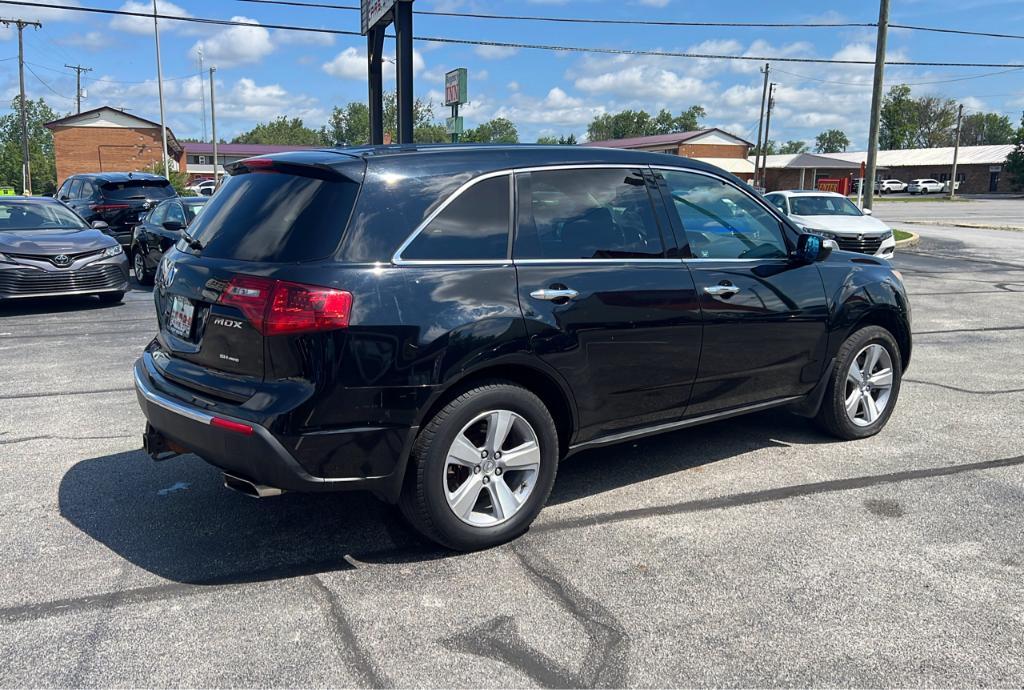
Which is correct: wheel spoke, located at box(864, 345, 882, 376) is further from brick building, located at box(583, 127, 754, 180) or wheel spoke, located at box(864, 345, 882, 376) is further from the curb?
brick building, located at box(583, 127, 754, 180)

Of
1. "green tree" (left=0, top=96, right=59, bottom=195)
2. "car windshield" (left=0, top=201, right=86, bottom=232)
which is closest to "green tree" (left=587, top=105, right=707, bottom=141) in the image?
"green tree" (left=0, top=96, right=59, bottom=195)

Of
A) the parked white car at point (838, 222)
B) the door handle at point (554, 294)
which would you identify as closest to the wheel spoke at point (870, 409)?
the door handle at point (554, 294)

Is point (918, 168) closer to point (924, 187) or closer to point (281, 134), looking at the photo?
point (924, 187)

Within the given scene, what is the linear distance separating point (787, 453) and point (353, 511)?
2745 mm

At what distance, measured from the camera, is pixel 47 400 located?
6.48m

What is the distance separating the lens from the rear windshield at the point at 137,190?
16.5 m

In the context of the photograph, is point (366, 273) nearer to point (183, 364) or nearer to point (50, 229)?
point (183, 364)

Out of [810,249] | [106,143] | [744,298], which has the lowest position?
[744,298]

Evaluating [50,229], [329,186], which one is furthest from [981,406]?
[50,229]

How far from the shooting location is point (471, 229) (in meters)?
3.84

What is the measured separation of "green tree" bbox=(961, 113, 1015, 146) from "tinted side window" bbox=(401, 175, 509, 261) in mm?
149888

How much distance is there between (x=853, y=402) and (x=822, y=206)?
43.7ft

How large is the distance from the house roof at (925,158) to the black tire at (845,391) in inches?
2828

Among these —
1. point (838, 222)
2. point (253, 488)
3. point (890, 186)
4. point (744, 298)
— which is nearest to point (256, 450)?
point (253, 488)
